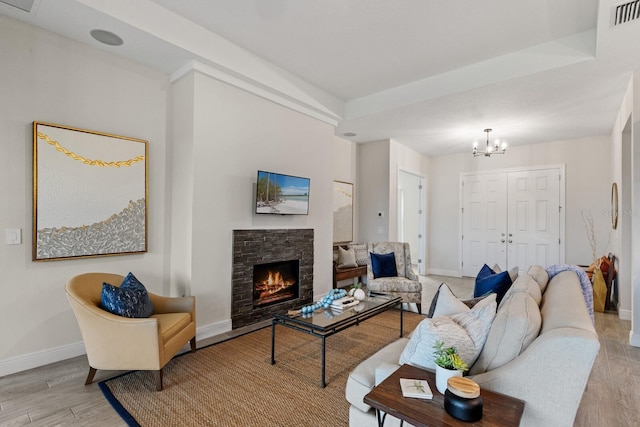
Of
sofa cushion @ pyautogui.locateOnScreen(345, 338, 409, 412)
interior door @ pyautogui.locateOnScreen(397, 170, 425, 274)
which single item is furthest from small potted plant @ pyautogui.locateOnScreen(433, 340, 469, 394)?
interior door @ pyautogui.locateOnScreen(397, 170, 425, 274)

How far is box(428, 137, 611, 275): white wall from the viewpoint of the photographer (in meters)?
5.65

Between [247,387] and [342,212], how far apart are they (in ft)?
13.1

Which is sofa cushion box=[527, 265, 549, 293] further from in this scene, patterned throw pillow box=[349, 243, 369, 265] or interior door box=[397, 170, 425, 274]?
interior door box=[397, 170, 425, 274]

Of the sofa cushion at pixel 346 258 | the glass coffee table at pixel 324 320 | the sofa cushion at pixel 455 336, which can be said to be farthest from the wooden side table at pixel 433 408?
the sofa cushion at pixel 346 258

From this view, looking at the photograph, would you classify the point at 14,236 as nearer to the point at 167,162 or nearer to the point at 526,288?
the point at 167,162

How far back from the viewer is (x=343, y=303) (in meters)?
3.11

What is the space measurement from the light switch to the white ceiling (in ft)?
5.78

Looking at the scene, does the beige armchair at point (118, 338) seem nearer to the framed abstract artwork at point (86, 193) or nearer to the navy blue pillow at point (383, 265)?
the framed abstract artwork at point (86, 193)

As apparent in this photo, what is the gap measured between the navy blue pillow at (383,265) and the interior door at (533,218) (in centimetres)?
353

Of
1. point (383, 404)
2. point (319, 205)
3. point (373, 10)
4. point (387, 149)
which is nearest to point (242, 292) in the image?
point (319, 205)

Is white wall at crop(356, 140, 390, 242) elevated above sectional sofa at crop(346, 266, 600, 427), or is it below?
above

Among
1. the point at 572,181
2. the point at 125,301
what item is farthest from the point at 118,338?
the point at 572,181

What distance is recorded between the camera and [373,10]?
2.88 m

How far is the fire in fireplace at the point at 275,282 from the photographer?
13.0ft
